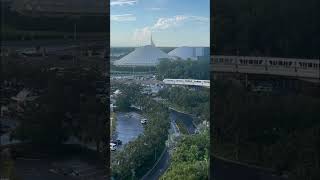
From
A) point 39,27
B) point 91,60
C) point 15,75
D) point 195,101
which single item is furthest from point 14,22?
point 195,101

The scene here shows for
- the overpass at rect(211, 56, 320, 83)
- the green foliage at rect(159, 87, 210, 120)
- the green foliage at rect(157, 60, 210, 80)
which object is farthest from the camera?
the green foliage at rect(157, 60, 210, 80)

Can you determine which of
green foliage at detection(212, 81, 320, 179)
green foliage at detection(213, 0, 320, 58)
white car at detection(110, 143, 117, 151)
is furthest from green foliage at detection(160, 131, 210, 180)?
green foliage at detection(213, 0, 320, 58)

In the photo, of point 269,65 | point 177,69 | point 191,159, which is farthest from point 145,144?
point 269,65

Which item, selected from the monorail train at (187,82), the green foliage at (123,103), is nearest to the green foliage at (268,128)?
the monorail train at (187,82)

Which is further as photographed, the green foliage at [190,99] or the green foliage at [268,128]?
the green foliage at [190,99]

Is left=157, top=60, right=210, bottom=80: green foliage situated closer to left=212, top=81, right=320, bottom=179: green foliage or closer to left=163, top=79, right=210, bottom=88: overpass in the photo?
left=163, top=79, right=210, bottom=88: overpass

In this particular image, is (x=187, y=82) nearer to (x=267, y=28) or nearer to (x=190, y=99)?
(x=190, y=99)

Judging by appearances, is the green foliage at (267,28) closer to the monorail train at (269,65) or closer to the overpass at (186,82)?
the monorail train at (269,65)
